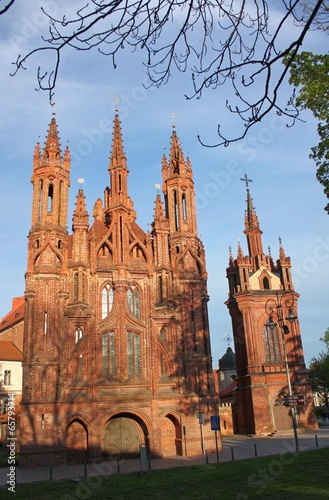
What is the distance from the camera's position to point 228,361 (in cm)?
7331

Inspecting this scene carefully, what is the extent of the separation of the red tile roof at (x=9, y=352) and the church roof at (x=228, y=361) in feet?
108

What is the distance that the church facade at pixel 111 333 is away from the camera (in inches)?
1145

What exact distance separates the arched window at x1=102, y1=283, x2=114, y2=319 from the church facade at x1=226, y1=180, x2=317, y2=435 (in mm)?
14945

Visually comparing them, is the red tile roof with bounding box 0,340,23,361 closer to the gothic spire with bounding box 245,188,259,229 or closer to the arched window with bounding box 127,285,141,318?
the arched window with bounding box 127,285,141,318

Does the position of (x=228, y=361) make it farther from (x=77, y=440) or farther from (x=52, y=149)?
(x=52, y=149)

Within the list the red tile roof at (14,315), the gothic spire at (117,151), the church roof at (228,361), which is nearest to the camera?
the gothic spire at (117,151)

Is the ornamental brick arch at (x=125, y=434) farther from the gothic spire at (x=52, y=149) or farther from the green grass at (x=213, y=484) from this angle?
the gothic spire at (x=52, y=149)

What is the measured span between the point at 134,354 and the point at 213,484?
16.3 m

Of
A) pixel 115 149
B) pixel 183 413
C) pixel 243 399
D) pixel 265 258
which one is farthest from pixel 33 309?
pixel 265 258

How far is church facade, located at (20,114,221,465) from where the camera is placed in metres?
29.1

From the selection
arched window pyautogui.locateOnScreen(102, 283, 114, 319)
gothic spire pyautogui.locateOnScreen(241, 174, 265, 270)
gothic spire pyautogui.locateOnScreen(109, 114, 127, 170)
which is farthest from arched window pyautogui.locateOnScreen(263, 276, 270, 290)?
arched window pyautogui.locateOnScreen(102, 283, 114, 319)

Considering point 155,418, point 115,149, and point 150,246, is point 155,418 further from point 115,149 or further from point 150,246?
point 115,149

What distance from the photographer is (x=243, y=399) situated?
46750 millimetres

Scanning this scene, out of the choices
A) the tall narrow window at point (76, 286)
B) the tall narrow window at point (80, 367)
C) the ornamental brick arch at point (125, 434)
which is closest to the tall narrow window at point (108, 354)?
the tall narrow window at point (80, 367)
